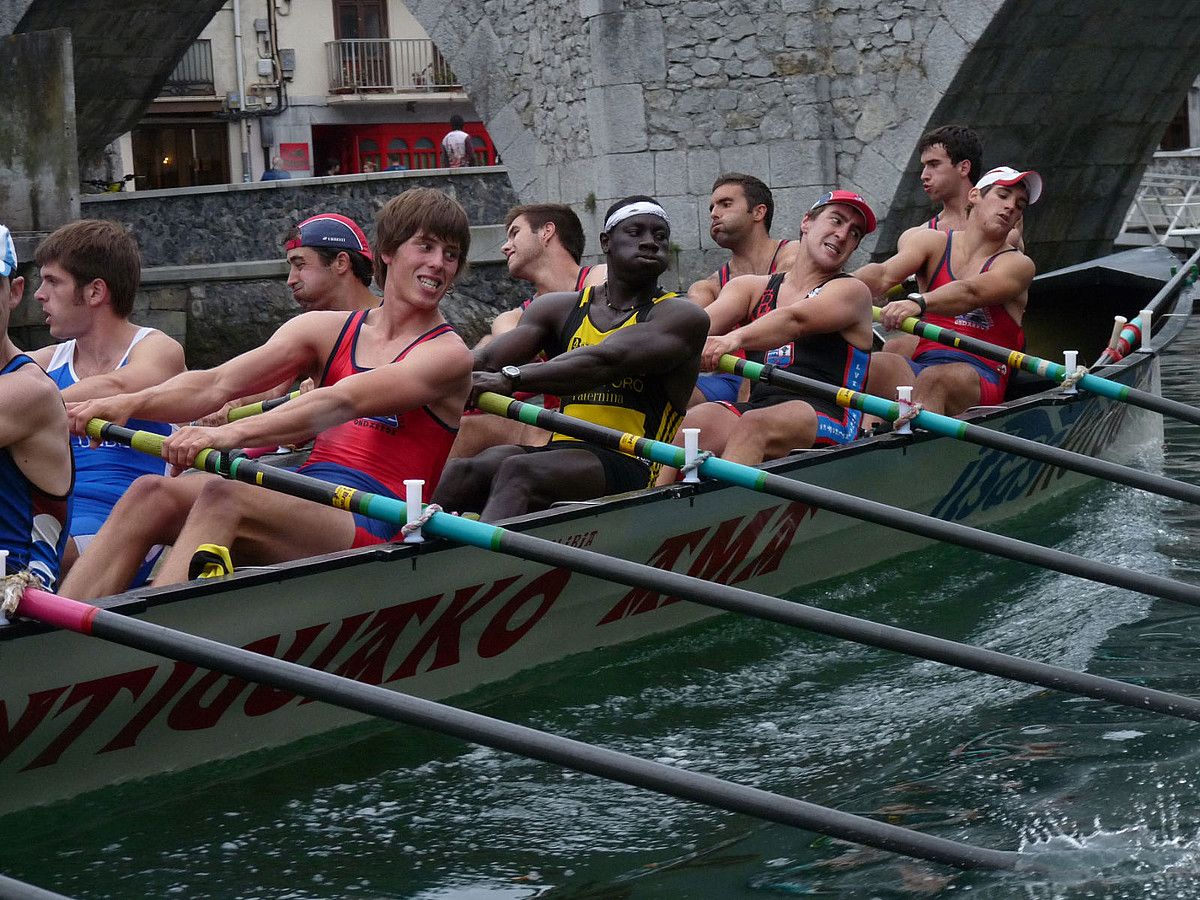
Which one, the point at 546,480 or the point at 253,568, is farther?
the point at 546,480

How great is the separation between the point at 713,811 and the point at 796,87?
8.14 metres

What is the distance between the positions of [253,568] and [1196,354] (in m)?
10.5

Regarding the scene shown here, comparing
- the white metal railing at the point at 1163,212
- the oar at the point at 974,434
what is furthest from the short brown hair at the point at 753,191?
the white metal railing at the point at 1163,212

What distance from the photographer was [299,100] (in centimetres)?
3077

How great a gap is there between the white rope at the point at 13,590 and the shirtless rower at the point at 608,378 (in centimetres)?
175

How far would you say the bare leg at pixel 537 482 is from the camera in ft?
15.9

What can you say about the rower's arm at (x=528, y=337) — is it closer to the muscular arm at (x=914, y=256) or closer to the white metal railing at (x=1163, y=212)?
the muscular arm at (x=914, y=256)

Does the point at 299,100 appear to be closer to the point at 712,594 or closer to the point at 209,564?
the point at 209,564

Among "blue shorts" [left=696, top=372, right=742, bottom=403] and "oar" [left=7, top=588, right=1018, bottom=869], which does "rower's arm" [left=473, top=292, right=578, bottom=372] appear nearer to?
"blue shorts" [left=696, top=372, right=742, bottom=403]

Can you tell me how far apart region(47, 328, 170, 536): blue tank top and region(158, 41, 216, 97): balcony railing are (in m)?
26.5

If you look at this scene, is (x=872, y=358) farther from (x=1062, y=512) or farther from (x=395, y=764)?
(x=395, y=764)

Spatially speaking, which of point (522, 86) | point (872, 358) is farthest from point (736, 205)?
point (522, 86)

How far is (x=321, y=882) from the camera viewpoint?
11.9 feet

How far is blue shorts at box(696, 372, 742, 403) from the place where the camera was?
662 centimetres
